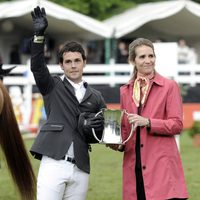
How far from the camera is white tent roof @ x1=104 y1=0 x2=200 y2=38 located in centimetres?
Answer: 2091

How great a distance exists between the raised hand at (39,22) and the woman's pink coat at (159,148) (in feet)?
2.62

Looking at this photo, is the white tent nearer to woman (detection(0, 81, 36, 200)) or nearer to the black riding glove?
woman (detection(0, 81, 36, 200))

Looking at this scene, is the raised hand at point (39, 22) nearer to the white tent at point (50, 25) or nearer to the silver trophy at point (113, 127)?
the silver trophy at point (113, 127)

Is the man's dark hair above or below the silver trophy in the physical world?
above

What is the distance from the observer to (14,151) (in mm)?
6121

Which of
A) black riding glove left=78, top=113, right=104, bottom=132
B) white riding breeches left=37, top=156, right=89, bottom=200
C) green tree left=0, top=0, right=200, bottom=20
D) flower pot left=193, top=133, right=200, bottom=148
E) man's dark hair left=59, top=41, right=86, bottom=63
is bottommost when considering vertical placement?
flower pot left=193, top=133, right=200, bottom=148

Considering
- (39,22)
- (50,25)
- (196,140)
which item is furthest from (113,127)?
(50,25)

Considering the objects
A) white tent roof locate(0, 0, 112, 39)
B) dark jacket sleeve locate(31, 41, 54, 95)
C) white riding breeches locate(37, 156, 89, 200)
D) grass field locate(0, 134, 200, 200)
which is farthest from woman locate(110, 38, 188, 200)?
white tent roof locate(0, 0, 112, 39)

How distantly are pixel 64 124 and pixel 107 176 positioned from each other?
15.4ft

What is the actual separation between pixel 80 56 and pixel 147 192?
111cm

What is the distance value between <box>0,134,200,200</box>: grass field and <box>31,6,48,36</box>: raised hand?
191 cm

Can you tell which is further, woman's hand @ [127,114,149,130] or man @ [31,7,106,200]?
man @ [31,7,106,200]

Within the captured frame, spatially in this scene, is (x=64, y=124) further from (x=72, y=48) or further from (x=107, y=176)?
(x=107, y=176)

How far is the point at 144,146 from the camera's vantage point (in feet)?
16.4
